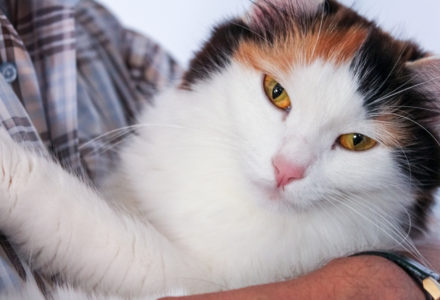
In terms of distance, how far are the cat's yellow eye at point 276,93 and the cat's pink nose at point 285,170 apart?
136 mm

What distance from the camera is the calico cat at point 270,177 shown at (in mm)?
1091

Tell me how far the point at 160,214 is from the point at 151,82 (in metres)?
0.85

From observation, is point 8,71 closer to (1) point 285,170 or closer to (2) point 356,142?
(1) point 285,170

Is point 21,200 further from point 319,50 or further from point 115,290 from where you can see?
point 319,50

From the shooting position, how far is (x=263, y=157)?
1074 mm

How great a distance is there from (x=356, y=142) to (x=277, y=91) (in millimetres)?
204

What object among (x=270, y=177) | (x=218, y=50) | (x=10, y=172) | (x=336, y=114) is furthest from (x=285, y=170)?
(x=10, y=172)

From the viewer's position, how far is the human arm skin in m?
0.93

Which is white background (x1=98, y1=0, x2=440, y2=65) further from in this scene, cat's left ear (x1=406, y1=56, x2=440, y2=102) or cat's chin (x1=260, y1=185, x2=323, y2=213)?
cat's chin (x1=260, y1=185, x2=323, y2=213)

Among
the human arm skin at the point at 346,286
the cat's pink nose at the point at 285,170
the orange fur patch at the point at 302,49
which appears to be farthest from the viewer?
the orange fur patch at the point at 302,49

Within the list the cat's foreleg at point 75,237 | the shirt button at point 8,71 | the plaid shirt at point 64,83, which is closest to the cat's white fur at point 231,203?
the cat's foreleg at point 75,237

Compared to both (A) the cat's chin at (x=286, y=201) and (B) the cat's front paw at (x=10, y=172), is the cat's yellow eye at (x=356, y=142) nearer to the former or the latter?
(A) the cat's chin at (x=286, y=201)

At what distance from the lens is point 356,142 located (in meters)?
1.11

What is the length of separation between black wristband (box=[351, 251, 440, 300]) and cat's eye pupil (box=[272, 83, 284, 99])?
0.38 m
